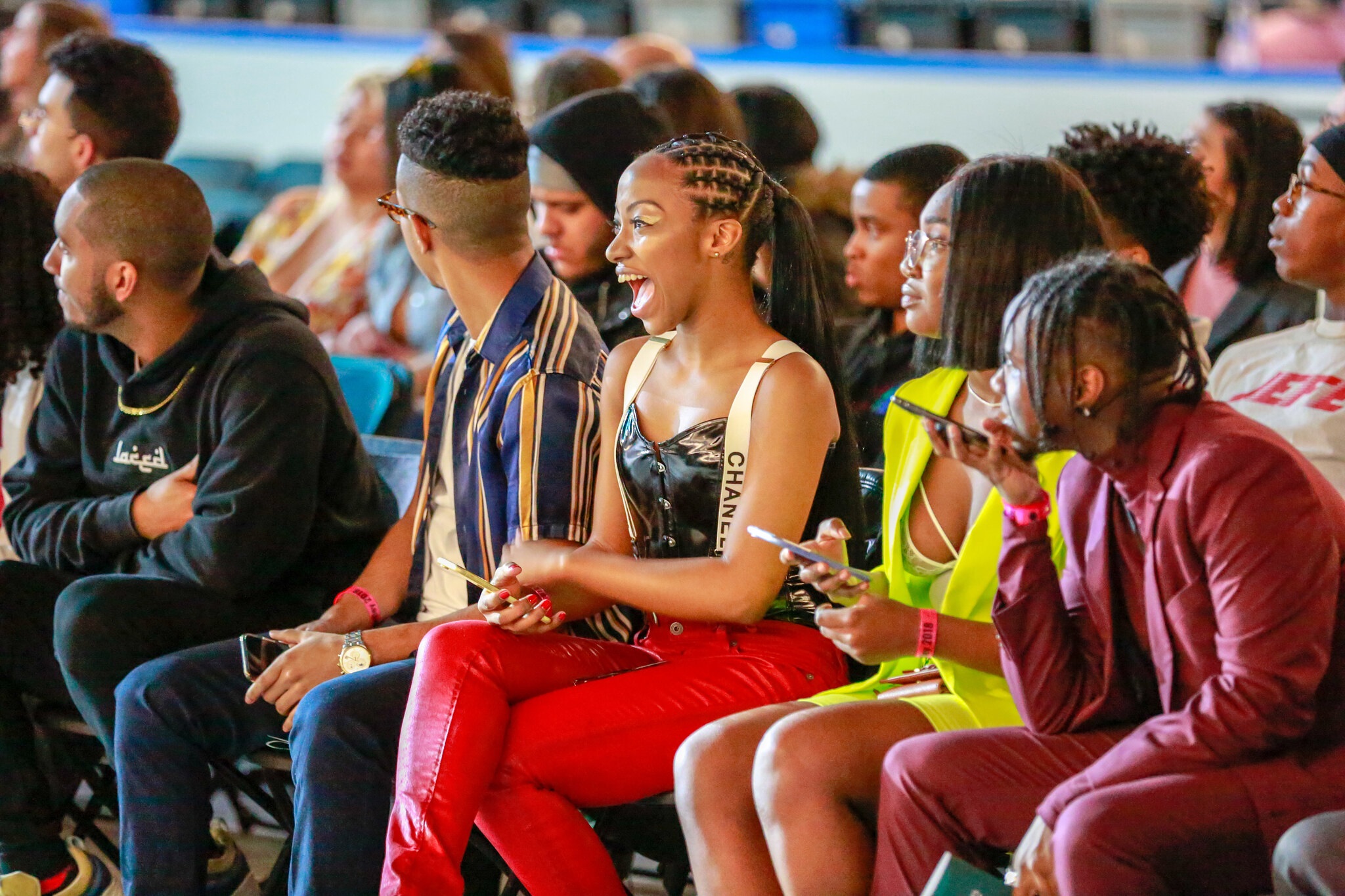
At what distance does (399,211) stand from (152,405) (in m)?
0.63

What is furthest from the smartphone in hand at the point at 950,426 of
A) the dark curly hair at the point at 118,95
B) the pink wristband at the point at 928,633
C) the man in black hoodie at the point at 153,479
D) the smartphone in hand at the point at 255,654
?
the dark curly hair at the point at 118,95

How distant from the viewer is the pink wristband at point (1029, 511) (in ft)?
6.32

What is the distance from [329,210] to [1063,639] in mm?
3994

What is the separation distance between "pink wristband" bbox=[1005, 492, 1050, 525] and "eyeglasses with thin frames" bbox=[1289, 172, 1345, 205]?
1192mm

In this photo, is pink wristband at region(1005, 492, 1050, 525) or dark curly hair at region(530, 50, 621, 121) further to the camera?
dark curly hair at region(530, 50, 621, 121)

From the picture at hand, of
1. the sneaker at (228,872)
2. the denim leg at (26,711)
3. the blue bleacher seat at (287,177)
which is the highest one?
the blue bleacher seat at (287,177)

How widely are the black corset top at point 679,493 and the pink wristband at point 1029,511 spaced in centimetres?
53

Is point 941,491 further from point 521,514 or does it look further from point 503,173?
point 503,173

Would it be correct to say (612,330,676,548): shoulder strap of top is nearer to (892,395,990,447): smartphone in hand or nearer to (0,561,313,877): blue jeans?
(892,395,990,447): smartphone in hand

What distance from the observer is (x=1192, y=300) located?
3633mm

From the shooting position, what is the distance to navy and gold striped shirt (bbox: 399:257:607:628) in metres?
2.52

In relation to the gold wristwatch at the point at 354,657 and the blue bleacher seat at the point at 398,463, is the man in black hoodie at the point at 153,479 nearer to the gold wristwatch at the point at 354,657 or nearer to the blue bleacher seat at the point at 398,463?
the blue bleacher seat at the point at 398,463

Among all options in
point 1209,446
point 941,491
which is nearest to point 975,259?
point 941,491

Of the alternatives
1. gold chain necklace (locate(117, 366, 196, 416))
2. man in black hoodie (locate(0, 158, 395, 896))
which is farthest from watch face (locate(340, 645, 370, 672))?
gold chain necklace (locate(117, 366, 196, 416))
